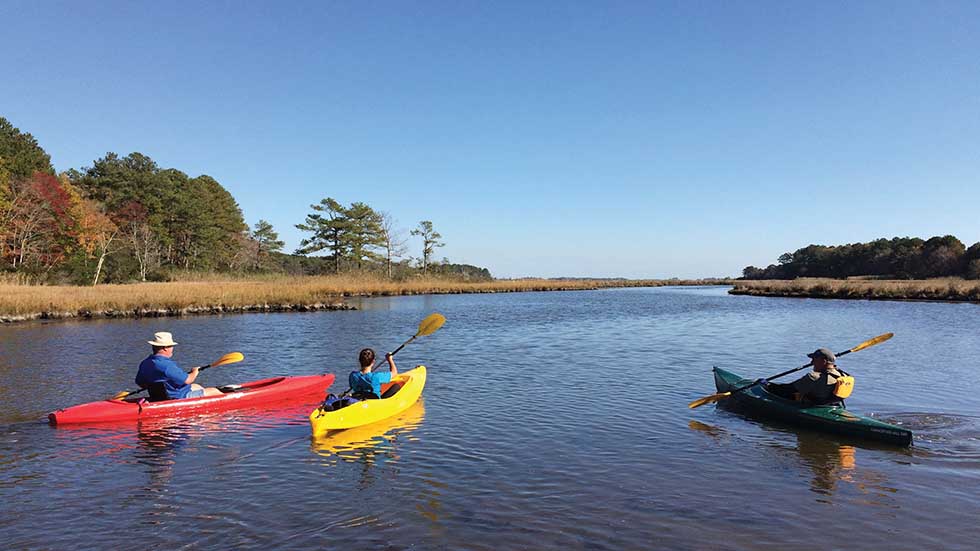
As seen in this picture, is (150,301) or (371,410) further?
(150,301)

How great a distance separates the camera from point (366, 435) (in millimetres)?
7566

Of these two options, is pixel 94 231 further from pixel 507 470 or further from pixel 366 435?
pixel 507 470

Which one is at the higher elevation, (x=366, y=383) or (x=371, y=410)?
(x=366, y=383)

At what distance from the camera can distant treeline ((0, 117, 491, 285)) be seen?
36969 mm

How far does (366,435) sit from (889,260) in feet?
283

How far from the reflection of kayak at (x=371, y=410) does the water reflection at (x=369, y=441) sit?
112 mm

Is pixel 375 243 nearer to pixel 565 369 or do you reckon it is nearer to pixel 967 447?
pixel 565 369

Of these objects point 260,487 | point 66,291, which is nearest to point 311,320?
point 66,291

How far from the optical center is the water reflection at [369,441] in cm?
669

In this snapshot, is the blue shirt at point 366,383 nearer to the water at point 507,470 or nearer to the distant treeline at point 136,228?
the water at point 507,470

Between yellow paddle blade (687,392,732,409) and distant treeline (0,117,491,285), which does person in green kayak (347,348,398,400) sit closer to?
yellow paddle blade (687,392,732,409)

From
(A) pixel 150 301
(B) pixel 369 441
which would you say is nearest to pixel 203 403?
(B) pixel 369 441

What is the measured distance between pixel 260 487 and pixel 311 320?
64.8 ft

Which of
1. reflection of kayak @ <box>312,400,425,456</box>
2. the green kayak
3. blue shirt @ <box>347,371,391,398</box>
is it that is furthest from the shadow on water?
blue shirt @ <box>347,371,391,398</box>
